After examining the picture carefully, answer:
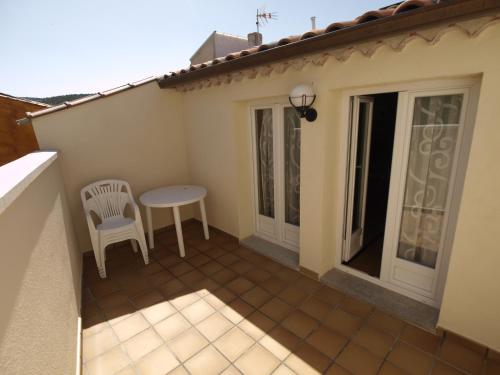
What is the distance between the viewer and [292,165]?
445 cm

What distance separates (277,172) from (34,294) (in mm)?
3710

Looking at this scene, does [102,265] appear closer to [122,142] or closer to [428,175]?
[122,142]

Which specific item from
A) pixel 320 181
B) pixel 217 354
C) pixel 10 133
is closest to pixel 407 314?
pixel 320 181

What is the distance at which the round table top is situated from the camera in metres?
4.54

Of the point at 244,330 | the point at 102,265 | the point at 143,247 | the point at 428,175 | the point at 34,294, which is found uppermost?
the point at 428,175

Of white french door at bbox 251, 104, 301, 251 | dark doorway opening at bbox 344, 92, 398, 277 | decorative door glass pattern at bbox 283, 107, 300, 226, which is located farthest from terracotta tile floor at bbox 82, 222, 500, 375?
dark doorway opening at bbox 344, 92, 398, 277

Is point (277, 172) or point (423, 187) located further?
point (277, 172)

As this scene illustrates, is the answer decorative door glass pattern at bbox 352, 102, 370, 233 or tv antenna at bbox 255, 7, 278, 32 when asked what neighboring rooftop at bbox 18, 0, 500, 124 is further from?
tv antenna at bbox 255, 7, 278, 32

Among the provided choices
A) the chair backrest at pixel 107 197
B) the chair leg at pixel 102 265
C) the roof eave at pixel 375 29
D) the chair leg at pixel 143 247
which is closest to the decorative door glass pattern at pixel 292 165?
the roof eave at pixel 375 29

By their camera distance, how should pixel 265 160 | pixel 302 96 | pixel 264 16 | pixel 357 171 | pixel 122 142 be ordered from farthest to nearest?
pixel 264 16
pixel 122 142
pixel 265 160
pixel 357 171
pixel 302 96

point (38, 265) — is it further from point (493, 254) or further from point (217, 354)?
point (493, 254)

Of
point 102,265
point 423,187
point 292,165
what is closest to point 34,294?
point 102,265

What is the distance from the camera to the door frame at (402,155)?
8.34 ft

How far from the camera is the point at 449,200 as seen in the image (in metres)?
2.90
